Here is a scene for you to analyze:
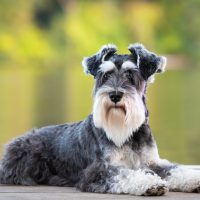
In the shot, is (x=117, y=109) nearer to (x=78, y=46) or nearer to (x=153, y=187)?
(x=153, y=187)

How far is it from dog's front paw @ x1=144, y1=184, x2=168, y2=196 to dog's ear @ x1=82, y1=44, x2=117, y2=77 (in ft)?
4.89

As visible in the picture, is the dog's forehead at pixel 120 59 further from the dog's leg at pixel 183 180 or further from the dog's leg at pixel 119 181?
the dog's leg at pixel 183 180

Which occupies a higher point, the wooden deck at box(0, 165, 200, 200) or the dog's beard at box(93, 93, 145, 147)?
the dog's beard at box(93, 93, 145, 147)

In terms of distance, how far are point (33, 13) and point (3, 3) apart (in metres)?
2.94

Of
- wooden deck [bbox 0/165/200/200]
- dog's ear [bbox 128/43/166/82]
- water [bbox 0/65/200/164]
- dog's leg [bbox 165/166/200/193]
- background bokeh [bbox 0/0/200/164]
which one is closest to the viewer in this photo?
wooden deck [bbox 0/165/200/200]

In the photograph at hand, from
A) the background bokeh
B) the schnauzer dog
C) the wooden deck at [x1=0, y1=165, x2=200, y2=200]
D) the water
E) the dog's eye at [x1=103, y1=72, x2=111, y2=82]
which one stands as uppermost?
the background bokeh

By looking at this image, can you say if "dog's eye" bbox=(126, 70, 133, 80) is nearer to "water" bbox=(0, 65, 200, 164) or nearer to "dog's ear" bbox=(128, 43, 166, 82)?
"dog's ear" bbox=(128, 43, 166, 82)

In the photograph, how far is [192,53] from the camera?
80375mm

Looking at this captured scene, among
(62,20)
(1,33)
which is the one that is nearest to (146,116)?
(1,33)

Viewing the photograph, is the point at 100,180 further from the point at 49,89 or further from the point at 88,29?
the point at 88,29

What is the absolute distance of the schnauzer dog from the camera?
9203mm

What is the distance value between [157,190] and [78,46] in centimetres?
6057

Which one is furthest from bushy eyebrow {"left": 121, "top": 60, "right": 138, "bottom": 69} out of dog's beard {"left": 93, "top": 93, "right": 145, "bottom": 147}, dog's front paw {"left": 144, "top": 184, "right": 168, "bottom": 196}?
dog's front paw {"left": 144, "top": 184, "right": 168, "bottom": 196}

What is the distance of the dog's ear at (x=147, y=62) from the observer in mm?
9750
